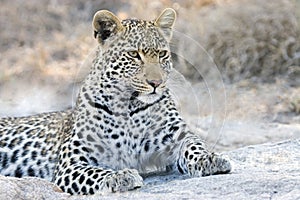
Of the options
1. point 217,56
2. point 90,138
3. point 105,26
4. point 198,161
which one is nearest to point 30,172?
point 90,138

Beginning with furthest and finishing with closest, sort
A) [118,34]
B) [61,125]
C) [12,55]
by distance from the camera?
[12,55]
[61,125]
[118,34]

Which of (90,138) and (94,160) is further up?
(90,138)

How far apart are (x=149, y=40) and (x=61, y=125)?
1.58 metres

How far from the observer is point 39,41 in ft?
62.8

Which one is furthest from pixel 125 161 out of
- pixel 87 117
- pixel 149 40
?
pixel 149 40

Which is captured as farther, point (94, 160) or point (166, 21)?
point (166, 21)

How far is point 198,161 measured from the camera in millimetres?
9203

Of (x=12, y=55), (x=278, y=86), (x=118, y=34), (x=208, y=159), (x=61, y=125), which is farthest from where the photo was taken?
(x=12, y=55)

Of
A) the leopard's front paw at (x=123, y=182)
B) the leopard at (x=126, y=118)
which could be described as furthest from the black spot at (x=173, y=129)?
the leopard's front paw at (x=123, y=182)

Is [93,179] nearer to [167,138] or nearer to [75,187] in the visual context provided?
[75,187]

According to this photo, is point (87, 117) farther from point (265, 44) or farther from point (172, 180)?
point (265, 44)

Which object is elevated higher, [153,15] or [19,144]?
[153,15]

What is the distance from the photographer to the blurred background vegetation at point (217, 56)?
1650 cm

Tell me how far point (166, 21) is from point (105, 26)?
0.67 m
